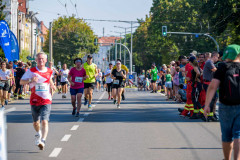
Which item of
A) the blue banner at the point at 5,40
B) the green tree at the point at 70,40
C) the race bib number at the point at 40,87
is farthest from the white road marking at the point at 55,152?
the green tree at the point at 70,40

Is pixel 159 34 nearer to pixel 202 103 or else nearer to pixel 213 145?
pixel 202 103

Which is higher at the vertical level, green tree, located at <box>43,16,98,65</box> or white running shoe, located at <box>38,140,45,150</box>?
green tree, located at <box>43,16,98,65</box>

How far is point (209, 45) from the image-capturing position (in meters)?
60.5

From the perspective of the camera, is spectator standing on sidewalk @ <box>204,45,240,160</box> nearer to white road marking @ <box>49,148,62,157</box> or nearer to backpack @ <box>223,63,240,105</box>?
backpack @ <box>223,63,240,105</box>

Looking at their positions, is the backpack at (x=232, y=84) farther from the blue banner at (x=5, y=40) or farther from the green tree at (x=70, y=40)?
the green tree at (x=70, y=40)

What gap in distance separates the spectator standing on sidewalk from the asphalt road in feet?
5.32

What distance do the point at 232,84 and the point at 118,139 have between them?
13.8 ft

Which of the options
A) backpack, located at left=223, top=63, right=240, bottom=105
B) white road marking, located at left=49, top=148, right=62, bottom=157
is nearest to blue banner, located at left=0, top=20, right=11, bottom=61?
white road marking, located at left=49, top=148, right=62, bottom=157

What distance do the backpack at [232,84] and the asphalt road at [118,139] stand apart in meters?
1.89

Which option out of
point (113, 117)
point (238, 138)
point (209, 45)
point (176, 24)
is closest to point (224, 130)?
point (238, 138)

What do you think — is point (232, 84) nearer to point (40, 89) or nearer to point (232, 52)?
point (232, 52)

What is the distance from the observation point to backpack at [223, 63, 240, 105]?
641 centimetres

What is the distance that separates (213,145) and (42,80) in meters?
3.34

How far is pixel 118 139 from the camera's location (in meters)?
10.2
